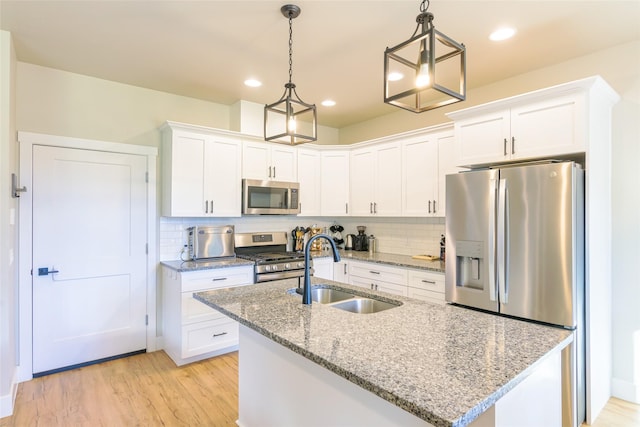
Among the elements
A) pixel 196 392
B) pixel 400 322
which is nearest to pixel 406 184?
pixel 400 322

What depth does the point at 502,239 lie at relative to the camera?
8.32 ft

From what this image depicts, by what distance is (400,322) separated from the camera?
1.67m

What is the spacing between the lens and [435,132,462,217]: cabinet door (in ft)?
11.6

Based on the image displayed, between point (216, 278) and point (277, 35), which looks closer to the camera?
point (277, 35)

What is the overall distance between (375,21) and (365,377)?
7.40 feet

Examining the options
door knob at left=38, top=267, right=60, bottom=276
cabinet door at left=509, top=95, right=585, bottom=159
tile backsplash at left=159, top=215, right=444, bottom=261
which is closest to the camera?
cabinet door at left=509, top=95, right=585, bottom=159

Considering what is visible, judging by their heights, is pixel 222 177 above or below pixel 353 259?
above

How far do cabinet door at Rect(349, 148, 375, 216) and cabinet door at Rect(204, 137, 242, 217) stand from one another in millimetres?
1485

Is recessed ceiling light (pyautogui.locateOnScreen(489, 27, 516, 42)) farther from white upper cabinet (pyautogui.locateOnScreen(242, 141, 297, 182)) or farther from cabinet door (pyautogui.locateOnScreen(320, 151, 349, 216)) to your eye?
white upper cabinet (pyautogui.locateOnScreen(242, 141, 297, 182))

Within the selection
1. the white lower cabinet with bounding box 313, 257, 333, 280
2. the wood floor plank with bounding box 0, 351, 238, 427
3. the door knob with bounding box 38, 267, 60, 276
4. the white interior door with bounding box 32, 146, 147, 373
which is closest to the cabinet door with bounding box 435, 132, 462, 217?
the white lower cabinet with bounding box 313, 257, 333, 280

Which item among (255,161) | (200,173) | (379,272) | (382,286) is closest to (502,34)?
(379,272)

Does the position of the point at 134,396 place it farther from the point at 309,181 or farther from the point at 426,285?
the point at 309,181

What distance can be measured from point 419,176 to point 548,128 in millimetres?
1426

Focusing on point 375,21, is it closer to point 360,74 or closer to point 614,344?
point 360,74
